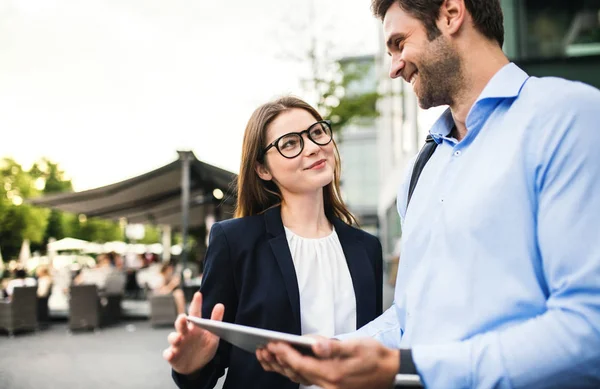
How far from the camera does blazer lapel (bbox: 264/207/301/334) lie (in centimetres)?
199

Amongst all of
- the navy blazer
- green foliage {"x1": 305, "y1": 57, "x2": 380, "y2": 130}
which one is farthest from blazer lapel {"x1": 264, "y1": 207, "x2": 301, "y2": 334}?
green foliage {"x1": 305, "y1": 57, "x2": 380, "y2": 130}

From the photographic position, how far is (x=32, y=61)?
22.1m

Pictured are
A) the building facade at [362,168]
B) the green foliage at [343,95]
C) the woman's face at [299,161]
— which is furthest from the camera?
the building facade at [362,168]

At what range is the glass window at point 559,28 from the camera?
949cm

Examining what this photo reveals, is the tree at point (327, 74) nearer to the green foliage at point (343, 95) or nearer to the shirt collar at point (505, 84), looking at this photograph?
the green foliage at point (343, 95)

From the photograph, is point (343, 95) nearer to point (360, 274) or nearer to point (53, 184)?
point (360, 274)

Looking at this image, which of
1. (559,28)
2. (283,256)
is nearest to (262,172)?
(283,256)

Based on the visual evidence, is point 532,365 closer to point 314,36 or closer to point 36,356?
point 36,356

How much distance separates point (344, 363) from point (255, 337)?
0.20m

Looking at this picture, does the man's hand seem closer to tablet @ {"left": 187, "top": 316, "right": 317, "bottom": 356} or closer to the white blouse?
tablet @ {"left": 187, "top": 316, "right": 317, "bottom": 356}

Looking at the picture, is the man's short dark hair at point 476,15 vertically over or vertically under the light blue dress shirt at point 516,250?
over

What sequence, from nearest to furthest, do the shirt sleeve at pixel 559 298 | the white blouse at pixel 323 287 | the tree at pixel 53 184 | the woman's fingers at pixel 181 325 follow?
the shirt sleeve at pixel 559 298
the woman's fingers at pixel 181 325
the white blouse at pixel 323 287
the tree at pixel 53 184

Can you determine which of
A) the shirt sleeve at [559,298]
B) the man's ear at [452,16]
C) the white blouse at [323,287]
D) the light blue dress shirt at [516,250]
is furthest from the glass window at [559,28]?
the shirt sleeve at [559,298]

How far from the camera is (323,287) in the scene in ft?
6.97
